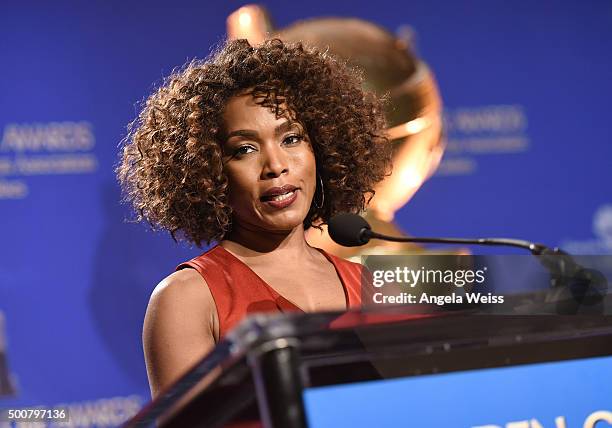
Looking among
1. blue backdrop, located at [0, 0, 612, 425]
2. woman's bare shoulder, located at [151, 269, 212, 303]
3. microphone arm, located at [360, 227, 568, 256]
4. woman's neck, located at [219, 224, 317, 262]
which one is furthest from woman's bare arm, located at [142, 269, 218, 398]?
blue backdrop, located at [0, 0, 612, 425]

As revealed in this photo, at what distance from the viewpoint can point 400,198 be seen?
11.1 feet

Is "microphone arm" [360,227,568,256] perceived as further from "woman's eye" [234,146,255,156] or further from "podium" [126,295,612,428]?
"woman's eye" [234,146,255,156]

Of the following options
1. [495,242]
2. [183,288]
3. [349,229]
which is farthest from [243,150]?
[495,242]

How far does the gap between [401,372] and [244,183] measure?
101 centimetres

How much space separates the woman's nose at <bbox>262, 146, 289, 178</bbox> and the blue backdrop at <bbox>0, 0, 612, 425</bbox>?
154 cm

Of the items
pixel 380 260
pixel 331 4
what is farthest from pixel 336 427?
pixel 331 4

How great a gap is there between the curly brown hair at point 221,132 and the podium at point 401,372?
1.01 meters

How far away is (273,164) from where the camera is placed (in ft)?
5.97

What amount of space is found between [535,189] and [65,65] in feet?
5.97

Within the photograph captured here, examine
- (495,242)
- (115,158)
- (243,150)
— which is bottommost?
(495,242)

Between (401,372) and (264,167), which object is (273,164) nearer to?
(264,167)

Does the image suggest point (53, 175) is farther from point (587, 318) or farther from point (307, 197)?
point (587, 318)

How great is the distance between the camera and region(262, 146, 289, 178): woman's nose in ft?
5.96

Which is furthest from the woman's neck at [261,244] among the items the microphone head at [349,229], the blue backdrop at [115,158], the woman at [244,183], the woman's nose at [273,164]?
the blue backdrop at [115,158]
